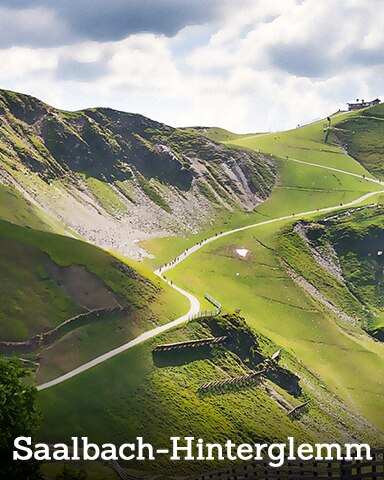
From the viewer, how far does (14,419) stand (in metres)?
42.2

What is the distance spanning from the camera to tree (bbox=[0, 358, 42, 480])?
40963 mm

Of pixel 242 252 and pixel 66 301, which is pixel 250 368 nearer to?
pixel 66 301

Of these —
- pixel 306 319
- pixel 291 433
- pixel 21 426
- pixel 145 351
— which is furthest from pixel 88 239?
pixel 21 426

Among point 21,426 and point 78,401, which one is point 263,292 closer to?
point 78,401

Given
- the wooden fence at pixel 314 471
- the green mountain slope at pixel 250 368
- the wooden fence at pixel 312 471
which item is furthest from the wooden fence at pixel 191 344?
the wooden fence at pixel 314 471

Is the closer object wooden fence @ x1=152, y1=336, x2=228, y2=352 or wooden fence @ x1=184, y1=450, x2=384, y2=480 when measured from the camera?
wooden fence @ x1=184, y1=450, x2=384, y2=480

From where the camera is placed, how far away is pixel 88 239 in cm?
16088

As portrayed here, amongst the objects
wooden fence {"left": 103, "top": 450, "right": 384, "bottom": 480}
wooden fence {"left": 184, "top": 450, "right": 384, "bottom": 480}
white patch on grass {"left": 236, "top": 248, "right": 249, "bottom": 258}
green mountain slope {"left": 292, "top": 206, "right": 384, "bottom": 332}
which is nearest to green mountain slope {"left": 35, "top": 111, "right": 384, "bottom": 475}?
white patch on grass {"left": 236, "top": 248, "right": 249, "bottom": 258}

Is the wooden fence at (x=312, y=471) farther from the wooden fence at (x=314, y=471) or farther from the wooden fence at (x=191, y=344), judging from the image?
the wooden fence at (x=191, y=344)

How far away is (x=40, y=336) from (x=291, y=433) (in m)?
42.8

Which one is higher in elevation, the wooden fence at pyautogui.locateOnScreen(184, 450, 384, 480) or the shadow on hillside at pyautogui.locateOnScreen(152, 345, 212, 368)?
the shadow on hillside at pyautogui.locateOnScreen(152, 345, 212, 368)

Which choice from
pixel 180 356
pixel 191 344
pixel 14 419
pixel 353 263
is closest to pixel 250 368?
pixel 191 344

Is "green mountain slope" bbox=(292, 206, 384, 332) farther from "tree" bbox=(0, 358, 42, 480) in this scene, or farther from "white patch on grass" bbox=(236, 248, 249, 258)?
"tree" bbox=(0, 358, 42, 480)

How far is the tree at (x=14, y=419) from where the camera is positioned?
41.0 meters
